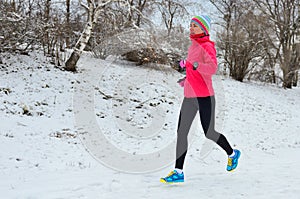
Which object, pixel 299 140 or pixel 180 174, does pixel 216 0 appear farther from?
pixel 180 174

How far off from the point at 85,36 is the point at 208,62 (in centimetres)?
865

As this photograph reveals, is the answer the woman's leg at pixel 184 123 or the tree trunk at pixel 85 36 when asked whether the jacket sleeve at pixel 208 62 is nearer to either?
the woman's leg at pixel 184 123

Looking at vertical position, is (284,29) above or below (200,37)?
above

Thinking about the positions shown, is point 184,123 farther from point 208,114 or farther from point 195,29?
point 195,29

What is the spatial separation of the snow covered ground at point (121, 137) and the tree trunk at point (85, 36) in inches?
22.9

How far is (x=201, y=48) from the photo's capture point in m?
3.32

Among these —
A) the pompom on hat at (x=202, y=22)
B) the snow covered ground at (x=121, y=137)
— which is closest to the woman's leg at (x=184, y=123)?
the snow covered ground at (x=121, y=137)

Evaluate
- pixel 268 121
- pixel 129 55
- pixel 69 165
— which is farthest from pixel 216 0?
pixel 69 165

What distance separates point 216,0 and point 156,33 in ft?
41.8

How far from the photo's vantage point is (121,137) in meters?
7.07

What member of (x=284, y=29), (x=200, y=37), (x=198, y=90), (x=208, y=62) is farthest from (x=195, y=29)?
(x=284, y=29)

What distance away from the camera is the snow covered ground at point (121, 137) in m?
3.37

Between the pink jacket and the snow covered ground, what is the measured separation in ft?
3.70

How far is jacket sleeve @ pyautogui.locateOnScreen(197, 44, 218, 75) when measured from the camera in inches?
126
